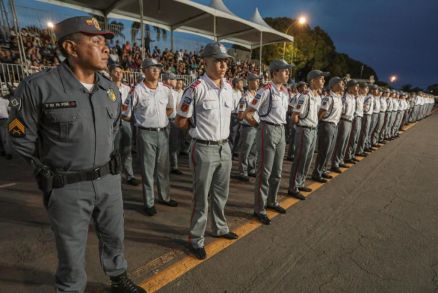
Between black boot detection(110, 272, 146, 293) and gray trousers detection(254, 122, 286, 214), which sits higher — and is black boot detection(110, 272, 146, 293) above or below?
below

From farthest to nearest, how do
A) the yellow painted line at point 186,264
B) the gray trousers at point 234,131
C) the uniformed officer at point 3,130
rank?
the gray trousers at point 234,131
the uniformed officer at point 3,130
the yellow painted line at point 186,264

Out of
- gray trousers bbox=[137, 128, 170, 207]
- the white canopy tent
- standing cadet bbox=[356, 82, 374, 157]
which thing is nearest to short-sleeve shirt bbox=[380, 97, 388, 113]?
standing cadet bbox=[356, 82, 374, 157]

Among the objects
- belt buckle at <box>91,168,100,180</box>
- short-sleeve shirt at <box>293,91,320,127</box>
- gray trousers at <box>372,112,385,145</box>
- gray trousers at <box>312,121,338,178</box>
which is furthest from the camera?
gray trousers at <box>372,112,385,145</box>

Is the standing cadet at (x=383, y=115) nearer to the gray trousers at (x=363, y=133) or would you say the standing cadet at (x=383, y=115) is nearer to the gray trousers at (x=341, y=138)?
the gray trousers at (x=363, y=133)

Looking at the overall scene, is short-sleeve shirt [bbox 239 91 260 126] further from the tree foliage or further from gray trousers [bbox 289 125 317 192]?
the tree foliage

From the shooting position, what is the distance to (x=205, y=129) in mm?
2881

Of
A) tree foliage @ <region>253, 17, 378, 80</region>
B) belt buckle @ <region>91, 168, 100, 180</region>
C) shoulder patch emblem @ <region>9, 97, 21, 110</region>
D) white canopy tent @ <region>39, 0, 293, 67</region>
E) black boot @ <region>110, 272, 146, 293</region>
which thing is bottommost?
black boot @ <region>110, 272, 146, 293</region>

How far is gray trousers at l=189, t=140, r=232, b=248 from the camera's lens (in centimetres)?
287

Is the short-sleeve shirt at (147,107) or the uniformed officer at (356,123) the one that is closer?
the short-sleeve shirt at (147,107)

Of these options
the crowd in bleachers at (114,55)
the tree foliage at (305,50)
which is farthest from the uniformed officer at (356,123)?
the tree foliage at (305,50)

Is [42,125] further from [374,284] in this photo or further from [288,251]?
[374,284]

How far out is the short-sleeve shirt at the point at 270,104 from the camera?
148 inches

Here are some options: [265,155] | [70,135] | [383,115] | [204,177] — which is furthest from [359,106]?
[70,135]

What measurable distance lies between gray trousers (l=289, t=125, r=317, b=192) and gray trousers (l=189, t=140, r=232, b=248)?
209 centimetres
